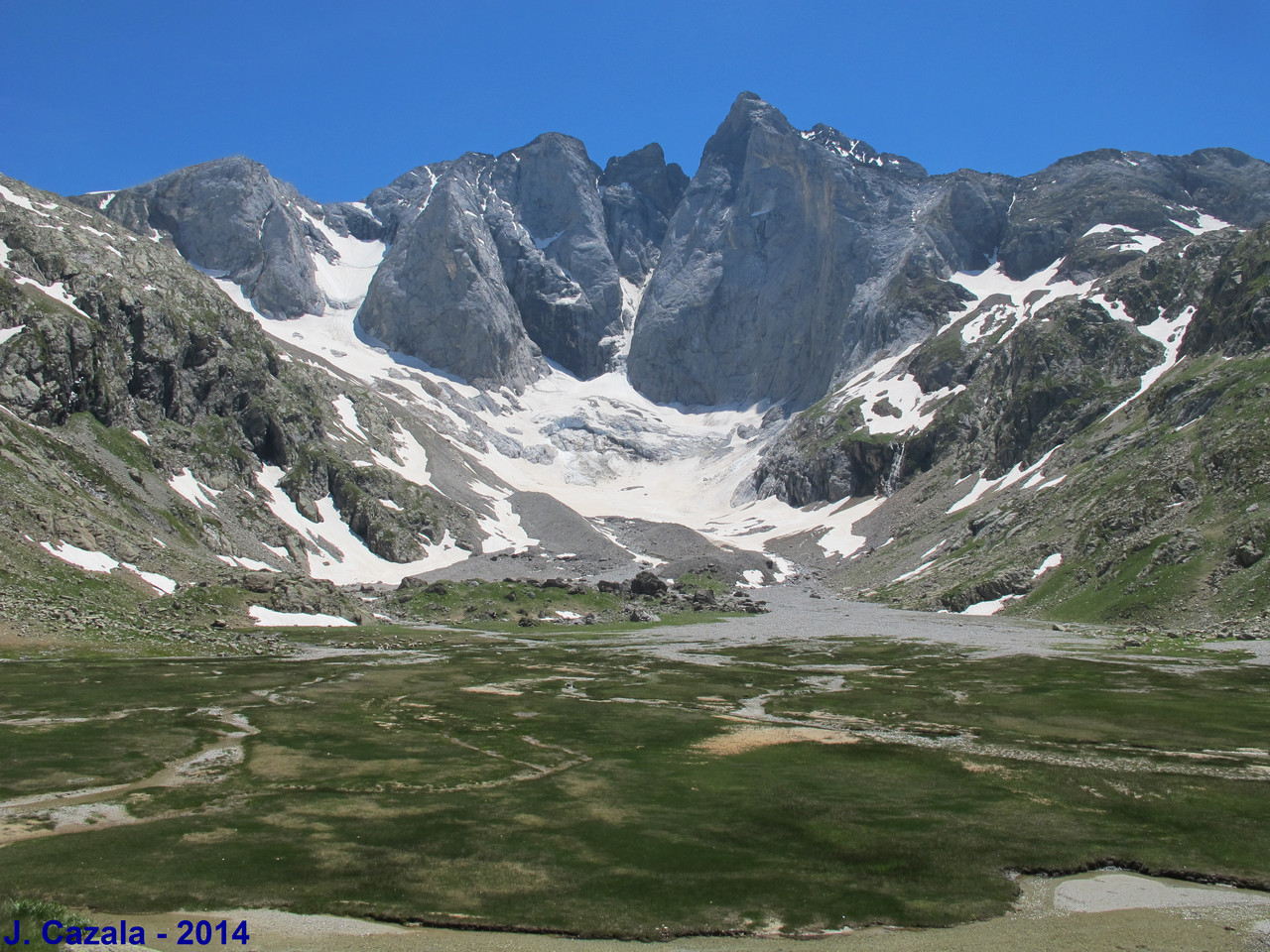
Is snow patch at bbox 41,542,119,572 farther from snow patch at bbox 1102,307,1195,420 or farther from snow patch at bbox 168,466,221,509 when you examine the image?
snow patch at bbox 1102,307,1195,420

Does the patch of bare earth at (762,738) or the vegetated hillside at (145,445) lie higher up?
the vegetated hillside at (145,445)

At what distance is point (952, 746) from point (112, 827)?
105ft

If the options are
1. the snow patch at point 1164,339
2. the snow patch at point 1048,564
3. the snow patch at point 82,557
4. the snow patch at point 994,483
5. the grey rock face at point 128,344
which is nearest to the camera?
the snow patch at point 82,557

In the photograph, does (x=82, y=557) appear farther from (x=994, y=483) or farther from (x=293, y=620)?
(x=994, y=483)

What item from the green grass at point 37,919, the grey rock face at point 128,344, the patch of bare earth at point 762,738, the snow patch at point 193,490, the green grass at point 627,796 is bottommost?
the patch of bare earth at point 762,738

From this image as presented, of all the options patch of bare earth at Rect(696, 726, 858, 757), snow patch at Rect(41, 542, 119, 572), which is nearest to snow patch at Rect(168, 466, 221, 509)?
snow patch at Rect(41, 542, 119, 572)

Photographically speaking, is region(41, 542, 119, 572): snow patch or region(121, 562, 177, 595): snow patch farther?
region(121, 562, 177, 595): snow patch

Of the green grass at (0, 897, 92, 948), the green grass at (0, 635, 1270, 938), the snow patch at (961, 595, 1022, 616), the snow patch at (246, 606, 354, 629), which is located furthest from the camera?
the snow patch at (961, 595, 1022, 616)


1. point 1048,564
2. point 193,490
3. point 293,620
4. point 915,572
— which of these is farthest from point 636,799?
point 915,572

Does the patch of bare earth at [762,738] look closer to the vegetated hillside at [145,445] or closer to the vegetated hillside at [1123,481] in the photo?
the vegetated hillside at [1123,481]

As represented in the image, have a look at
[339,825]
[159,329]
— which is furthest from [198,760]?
[159,329]

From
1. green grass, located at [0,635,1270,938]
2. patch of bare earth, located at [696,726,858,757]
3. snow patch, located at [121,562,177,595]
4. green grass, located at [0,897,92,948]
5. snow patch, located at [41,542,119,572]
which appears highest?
snow patch, located at [41,542,119,572]

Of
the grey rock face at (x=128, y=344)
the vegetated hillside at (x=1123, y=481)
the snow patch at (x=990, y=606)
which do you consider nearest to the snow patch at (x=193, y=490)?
the grey rock face at (x=128, y=344)

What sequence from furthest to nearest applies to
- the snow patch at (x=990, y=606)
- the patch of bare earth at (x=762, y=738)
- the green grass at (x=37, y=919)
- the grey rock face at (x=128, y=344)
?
the grey rock face at (x=128, y=344), the snow patch at (x=990, y=606), the patch of bare earth at (x=762, y=738), the green grass at (x=37, y=919)
